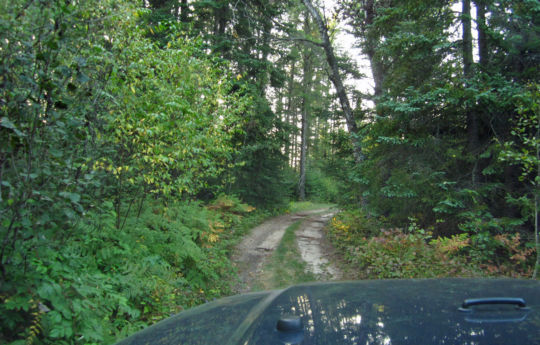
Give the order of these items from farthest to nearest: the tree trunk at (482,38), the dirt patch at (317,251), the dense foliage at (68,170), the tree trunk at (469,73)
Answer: the tree trunk at (469,73)
the tree trunk at (482,38)
the dirt patch at (317,251)
the dense foliage at (68,170)

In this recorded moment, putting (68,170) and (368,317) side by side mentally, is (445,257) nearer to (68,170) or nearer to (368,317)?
(368,317)

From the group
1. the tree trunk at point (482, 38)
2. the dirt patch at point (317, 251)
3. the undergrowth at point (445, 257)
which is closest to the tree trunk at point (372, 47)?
the tree trunk at point (482, 38)

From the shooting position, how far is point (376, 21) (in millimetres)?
10703

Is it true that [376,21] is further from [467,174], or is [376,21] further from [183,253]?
[183,253]

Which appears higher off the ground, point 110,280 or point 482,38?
point 482,38

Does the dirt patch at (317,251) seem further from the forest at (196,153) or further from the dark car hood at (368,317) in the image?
the dark car hood at (368,317)

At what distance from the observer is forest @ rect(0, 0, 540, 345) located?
2.76 metres

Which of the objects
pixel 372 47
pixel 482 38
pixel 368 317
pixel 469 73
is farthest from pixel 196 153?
pixel 372 47

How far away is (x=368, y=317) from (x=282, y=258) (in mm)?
7795

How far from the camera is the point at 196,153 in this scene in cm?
721

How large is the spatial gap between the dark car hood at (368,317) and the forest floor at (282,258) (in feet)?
16.7

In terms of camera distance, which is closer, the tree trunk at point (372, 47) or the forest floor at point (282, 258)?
the forest floor at point (282, 258)

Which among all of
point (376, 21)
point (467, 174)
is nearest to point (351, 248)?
point (467, 174)

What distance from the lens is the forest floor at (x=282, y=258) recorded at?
25.8 ft
